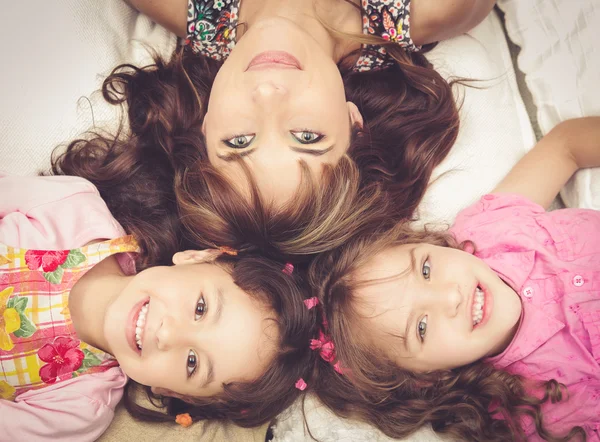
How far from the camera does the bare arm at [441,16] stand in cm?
161

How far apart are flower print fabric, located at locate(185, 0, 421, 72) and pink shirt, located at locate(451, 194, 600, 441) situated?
60cm

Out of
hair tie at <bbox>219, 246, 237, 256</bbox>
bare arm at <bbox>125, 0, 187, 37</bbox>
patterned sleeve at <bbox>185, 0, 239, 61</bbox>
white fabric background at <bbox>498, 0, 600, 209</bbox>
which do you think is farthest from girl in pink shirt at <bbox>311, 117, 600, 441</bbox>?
bare arm at <bbox>125, 0, 187, 37</bbox>

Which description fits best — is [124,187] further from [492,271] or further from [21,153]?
[492,271]

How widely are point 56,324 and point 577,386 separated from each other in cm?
139

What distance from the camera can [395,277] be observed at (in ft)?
4.35

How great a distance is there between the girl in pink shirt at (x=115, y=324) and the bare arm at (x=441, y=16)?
874mm

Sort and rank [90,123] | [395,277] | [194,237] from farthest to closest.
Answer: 1. [90,123]
2. [194,237]
3. [395,277]

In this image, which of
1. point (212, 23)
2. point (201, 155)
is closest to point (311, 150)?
point (201, 155)

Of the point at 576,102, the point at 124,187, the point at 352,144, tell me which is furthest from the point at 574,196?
the point at 124,187

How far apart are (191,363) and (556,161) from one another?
120cm

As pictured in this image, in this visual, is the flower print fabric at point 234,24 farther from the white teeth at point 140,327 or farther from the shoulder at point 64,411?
the shoulder at point 64,411

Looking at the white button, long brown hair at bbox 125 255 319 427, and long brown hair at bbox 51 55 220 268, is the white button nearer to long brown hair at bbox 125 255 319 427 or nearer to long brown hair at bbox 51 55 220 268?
long brown hair at bbox 125 255 319 427

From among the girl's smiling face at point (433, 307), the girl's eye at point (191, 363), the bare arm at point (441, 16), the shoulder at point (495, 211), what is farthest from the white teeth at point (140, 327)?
the bare arm at point (441, 16)

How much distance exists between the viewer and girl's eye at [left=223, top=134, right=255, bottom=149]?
1360mm
